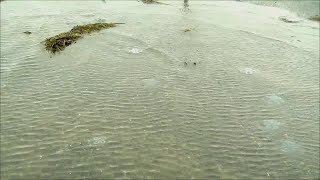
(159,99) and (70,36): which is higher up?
(70,36)

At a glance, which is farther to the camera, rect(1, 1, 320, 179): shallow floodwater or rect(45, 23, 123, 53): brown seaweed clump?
rect(45, 23, 123, 53): brown seaweed clump

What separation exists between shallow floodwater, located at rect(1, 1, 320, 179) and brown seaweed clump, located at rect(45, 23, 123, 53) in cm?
33

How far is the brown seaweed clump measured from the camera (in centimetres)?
1475

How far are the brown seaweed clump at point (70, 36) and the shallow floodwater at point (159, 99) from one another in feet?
1.10

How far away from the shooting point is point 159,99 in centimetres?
1162

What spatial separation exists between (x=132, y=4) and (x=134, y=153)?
13822 mm

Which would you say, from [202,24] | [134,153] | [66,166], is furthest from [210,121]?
[202,24]

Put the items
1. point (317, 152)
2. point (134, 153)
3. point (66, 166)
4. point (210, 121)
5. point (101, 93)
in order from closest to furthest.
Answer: point (66, 166), point (134, 153), point (317, 152), point (210, 121), point (101, 93)

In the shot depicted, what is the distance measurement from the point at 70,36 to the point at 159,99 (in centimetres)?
605

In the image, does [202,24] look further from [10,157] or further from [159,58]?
[10,157]

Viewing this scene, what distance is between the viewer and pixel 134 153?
30.0ft

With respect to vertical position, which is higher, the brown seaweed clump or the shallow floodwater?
the brown seaweed clump

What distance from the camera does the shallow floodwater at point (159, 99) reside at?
8.94 meters

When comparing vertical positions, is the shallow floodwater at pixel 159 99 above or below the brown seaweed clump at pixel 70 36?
below
